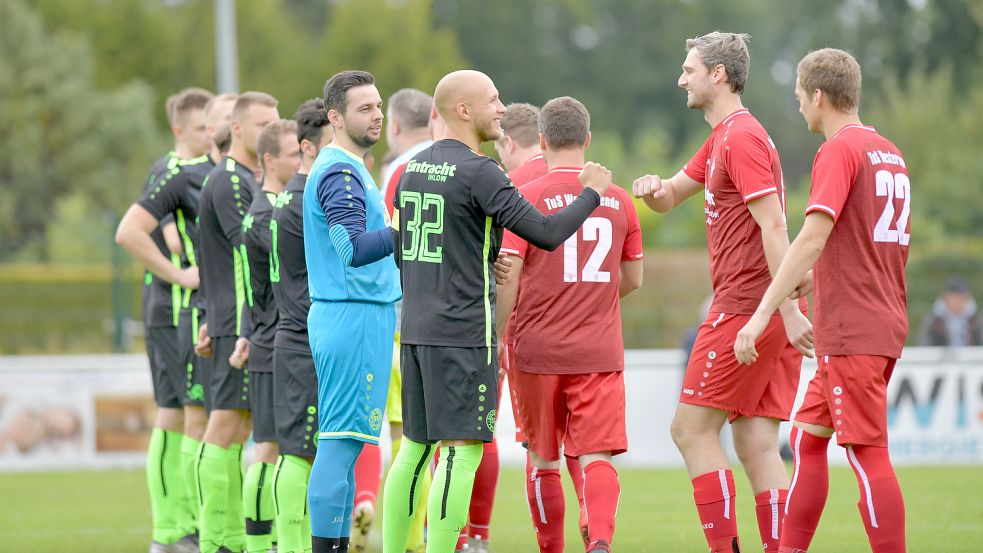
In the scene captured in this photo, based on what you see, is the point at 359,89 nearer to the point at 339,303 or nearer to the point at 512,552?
the point at 339,303

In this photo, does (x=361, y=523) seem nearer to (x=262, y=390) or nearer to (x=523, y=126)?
(x=262, y=390)

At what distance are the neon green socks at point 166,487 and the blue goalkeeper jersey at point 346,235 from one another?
260 centimetres

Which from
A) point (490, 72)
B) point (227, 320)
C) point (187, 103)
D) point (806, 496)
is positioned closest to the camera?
point (806, 496)

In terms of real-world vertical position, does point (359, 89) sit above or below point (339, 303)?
above

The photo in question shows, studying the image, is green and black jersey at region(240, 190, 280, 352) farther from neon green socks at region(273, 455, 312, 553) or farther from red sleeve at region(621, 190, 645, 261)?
red sleeve at region(621, 190, 645, 261)

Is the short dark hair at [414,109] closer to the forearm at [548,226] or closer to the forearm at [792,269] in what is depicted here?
the forearm at [548,226]

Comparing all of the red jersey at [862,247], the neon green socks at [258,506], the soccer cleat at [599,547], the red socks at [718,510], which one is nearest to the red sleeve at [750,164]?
the red jersey at [862,247]

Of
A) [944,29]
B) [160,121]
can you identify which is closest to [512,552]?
[160,121]

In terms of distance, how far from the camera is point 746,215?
6137mm

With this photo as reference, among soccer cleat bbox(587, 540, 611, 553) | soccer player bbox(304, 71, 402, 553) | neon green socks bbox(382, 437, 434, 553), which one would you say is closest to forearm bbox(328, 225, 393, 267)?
soccer player bbox(304, 71, 402, 553)

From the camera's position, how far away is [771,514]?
246 inches

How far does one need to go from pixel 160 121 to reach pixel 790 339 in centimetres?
3696

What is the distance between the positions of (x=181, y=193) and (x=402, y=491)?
3.22 metres

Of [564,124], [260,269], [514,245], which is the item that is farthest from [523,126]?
[260,269]
